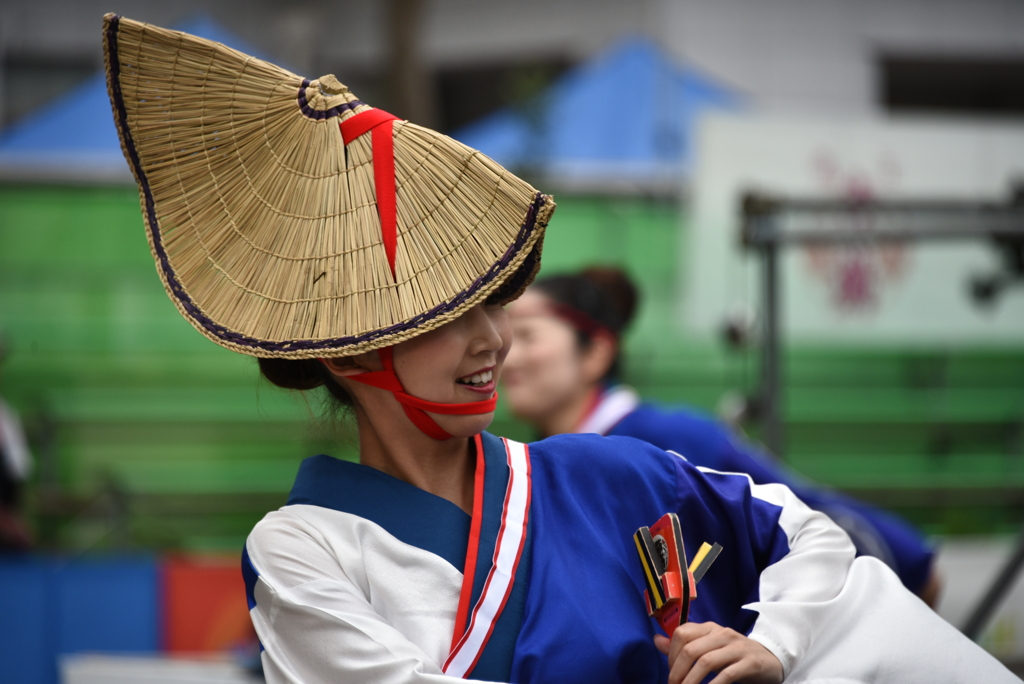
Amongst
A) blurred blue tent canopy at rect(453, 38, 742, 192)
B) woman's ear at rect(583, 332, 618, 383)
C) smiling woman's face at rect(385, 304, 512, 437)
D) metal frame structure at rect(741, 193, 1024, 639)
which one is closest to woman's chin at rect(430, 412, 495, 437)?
smiling woman's face at rect(385, 304, 512, 437)

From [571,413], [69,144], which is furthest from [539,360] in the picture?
[69,144]

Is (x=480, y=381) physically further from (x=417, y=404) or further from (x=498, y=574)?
(x=498, y=574)

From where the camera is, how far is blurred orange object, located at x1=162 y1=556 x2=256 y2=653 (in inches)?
162

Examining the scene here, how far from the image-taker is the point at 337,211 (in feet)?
3.58

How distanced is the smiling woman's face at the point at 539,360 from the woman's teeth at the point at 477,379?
1.35m

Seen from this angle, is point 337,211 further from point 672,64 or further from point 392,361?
point 672,64

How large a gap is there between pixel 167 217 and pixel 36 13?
7.20m

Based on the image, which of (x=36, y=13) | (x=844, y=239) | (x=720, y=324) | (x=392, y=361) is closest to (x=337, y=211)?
(x=392, y=361)

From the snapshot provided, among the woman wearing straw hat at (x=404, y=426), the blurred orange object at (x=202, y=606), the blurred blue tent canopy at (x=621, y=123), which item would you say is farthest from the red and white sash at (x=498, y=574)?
the blurred blue tent canopy at (x=621, y=123)

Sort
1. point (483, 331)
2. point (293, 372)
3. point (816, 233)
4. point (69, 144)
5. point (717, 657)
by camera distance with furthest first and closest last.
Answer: point (69, 144) → point (816, 233) → point (293, 372) → point (483, 331) → point (717, 657)

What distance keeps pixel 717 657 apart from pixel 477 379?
0.41 metres

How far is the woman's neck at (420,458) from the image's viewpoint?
121cm

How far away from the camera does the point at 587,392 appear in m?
2.64

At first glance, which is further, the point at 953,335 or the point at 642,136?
the point at 642,136
